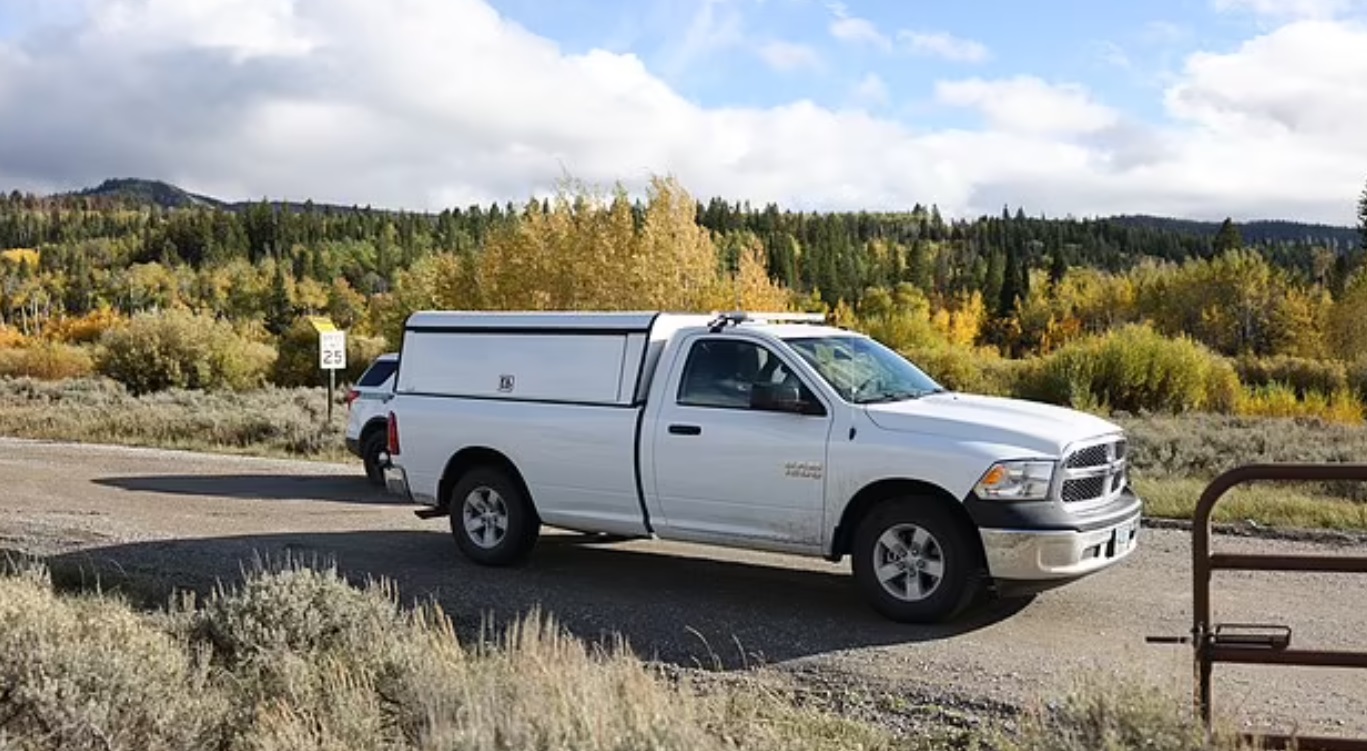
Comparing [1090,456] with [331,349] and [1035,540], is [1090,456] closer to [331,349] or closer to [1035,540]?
[1035,540]

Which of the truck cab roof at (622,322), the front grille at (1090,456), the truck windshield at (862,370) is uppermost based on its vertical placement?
the truck cab roof at (622,322)

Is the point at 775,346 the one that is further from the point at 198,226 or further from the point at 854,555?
the point at 198,226

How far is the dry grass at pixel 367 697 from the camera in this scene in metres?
4.77

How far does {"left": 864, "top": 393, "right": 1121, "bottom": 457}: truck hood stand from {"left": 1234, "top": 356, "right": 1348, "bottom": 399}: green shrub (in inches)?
1488

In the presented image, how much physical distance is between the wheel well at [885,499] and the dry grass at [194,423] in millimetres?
14081

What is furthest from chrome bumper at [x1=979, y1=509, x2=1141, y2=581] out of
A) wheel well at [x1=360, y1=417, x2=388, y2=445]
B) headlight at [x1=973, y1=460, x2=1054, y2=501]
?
wheel well at [x1=360, y1=417, x2=388, y2=445]

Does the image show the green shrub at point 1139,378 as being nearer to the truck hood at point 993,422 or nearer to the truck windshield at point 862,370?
the truck windshield at point 862,370

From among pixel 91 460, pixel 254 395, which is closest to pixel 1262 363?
pixel 254 395

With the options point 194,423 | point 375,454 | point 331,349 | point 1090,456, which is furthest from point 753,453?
point 194,423

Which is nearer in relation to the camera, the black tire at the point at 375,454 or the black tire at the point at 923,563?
the black tire at the point at 923,563

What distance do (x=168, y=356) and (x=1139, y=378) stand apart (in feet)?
108

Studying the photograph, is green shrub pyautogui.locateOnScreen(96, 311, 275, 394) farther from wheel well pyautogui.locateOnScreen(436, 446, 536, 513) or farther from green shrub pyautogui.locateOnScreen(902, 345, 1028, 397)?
wheel well pyautogui.locateOnScreen(436, 446, 536, 513)

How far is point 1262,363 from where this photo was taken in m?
47.1

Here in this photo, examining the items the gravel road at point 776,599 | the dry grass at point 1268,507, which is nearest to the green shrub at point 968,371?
the dry grass at point 1268,507
